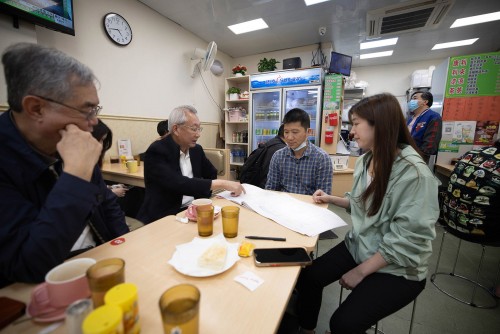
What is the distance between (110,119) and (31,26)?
1.11 metres

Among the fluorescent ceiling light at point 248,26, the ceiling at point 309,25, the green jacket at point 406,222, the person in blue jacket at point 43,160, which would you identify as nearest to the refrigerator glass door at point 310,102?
the ceiling at point 309,25

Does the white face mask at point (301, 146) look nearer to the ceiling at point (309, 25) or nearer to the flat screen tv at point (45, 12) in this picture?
the ceiling at point (309, 25)

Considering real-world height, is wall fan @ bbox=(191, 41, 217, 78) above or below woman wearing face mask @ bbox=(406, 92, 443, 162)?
above

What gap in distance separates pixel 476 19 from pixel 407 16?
152 cm

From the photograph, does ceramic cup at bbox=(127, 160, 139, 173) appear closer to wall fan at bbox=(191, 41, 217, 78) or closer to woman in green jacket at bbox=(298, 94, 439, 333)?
woman in green jacket at bbox=(298, 94, 439, 333)

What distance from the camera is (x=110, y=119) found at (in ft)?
9.61

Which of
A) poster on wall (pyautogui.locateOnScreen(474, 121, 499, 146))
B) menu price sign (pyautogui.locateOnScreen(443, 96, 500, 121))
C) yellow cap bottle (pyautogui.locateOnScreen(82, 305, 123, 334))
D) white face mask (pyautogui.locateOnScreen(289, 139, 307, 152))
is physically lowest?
yellow cap bottle (pyautogui.locateOnScreen(82, 305, 123, 334))

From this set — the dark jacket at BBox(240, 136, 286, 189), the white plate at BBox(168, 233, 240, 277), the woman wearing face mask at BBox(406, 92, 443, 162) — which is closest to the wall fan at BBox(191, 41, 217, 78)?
the dark jacket at BBox(240, 136, 286, 189)

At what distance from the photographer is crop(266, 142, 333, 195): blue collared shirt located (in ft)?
6.00

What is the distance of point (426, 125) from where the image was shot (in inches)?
122

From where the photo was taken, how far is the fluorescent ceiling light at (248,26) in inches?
150

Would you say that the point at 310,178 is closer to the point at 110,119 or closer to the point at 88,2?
the point at 110,119

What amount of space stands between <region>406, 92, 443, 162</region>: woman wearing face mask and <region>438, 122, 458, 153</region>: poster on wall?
1.77 feet

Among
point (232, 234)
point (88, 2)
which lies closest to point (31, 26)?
point (88, 2)
